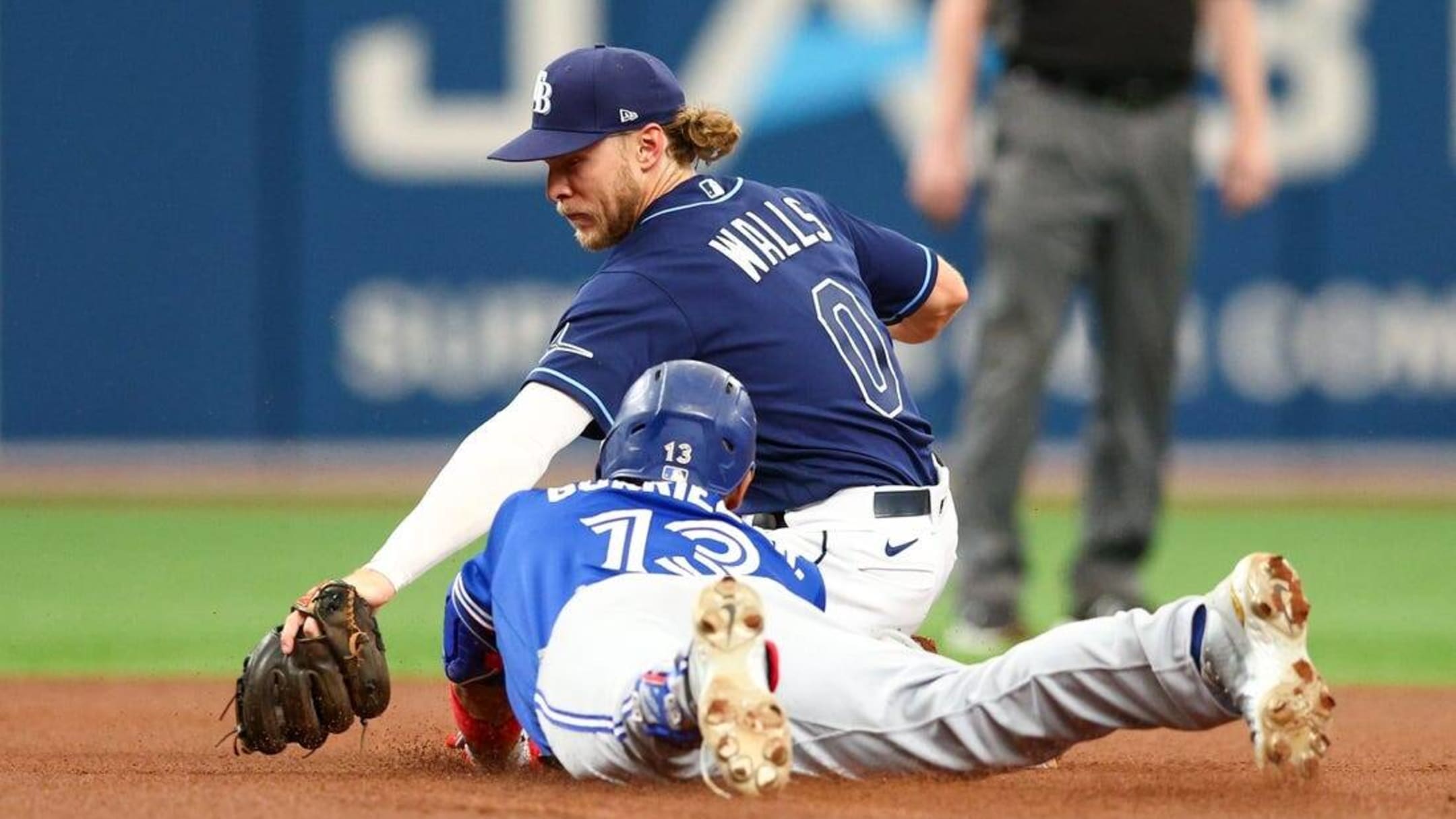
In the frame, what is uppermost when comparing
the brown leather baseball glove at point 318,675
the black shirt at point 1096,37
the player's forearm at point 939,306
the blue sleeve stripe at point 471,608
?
the black shirt at point 1096,37

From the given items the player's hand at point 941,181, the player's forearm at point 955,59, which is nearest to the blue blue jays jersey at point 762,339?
the player's hand at point 941,181

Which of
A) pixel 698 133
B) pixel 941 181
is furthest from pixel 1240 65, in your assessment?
pixel 698 133

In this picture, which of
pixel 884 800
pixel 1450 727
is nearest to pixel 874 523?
pixel 884 800

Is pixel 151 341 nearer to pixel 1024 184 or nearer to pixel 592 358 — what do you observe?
pixel 1024 184

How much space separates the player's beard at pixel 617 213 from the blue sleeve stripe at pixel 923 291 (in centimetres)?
72

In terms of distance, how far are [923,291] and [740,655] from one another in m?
1.86

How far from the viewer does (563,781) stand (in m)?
3.81

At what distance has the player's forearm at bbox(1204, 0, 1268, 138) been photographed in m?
7.08

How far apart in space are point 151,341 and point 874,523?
7.99 meters

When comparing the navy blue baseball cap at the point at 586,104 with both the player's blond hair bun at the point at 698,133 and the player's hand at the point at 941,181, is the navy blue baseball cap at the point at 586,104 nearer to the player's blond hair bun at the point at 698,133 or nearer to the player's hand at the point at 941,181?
the player's blond hair bun at the point at 698,133

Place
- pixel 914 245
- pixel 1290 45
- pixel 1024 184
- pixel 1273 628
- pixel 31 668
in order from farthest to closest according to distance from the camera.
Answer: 1. pixel 1290 45
2. pixel 1024 184
3. pixel 31 668
4. pixel 914 245
5. pixel 1273 628

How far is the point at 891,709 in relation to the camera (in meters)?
3.59

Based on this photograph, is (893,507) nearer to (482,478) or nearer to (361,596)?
(482,478)

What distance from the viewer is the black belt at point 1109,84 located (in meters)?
6.75
